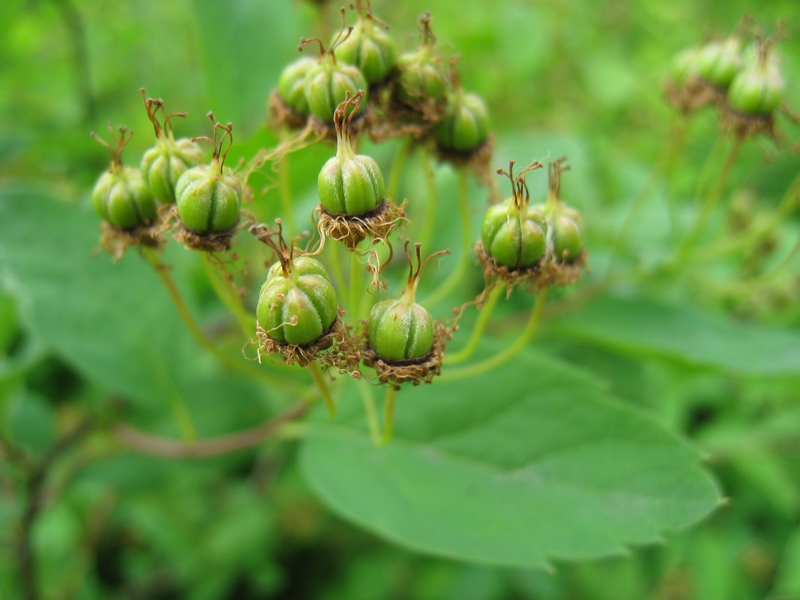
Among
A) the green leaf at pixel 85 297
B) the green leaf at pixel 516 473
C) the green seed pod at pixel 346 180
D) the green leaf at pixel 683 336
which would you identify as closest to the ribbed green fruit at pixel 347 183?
the green seed pod at pixel 346 180

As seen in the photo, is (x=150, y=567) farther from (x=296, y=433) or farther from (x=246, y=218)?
(x=246, y=218)

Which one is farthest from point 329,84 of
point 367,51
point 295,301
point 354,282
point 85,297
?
point 85,297

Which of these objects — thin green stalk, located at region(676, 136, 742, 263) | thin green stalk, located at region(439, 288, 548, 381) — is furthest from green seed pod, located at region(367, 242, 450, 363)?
thin green stalk, located at region(676, 136, 742, 263)

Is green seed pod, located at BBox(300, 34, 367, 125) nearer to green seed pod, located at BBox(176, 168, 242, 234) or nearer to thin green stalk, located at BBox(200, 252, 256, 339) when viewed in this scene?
green seed pod, located at BBox(176, 168, 242, 234)

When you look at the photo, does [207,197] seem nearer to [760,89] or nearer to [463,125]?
[463,125]

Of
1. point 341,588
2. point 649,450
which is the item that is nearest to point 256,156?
point 649,450
